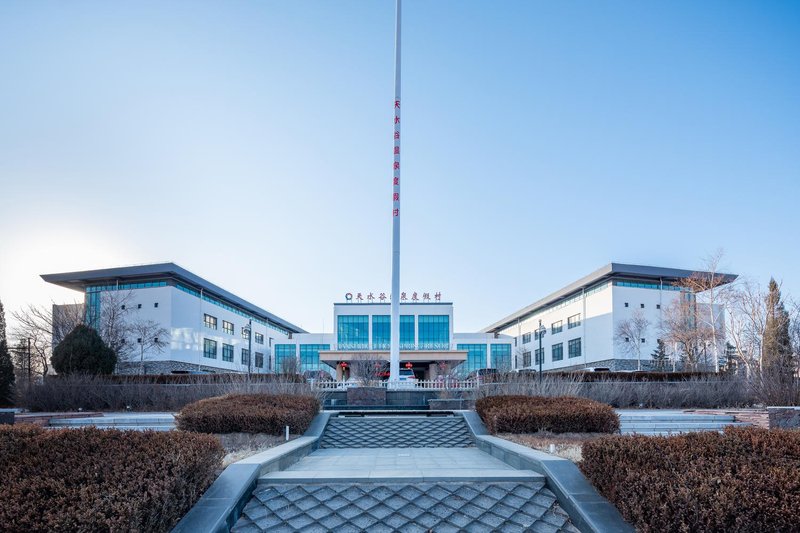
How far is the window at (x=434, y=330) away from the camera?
43406 millimetres

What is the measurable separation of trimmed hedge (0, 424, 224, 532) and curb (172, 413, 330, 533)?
3.8 inches

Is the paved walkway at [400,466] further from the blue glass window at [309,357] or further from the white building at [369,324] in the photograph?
the blue glass window at [309,357]

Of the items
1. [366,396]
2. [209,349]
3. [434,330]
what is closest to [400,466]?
[366,396]

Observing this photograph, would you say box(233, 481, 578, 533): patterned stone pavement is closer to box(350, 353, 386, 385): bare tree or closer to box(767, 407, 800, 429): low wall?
box(767, 407, 800, 429): low wall

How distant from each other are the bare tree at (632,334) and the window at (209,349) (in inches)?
1113

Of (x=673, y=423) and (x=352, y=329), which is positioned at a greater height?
(x=352, y=329)

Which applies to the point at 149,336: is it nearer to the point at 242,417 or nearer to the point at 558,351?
the point at 242,417

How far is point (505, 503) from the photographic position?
18.9ft

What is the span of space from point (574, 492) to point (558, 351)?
1749 inches

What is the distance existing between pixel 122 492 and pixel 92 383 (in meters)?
15.9

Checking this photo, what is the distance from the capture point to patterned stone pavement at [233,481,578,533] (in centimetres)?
534

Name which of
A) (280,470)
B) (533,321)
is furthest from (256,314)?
(280,470)

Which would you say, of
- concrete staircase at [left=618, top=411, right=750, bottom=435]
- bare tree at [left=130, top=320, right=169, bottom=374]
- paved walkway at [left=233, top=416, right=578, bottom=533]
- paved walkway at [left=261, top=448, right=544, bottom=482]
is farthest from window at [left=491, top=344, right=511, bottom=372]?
paved walkway at [left=233, top=416, right=578, bottom=533]

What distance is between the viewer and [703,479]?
4.64 metres
